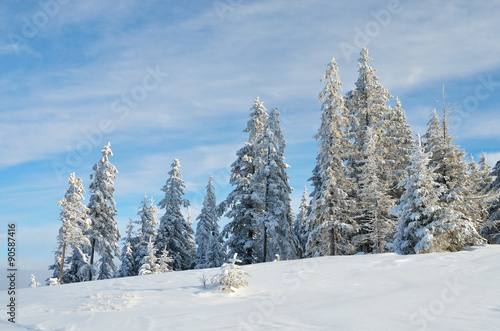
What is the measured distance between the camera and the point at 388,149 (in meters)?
28.5

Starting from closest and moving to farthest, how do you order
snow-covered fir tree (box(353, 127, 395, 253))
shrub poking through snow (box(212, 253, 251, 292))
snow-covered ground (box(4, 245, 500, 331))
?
1. snow-covered ground (box(4, 245, 500, 331))
2. shrub poking through snow (box(212, 253, 251, 292))
3. snow-covered fir tree (box(353, 127, 395, 253))

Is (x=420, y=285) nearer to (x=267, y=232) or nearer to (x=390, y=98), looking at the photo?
(x=267, y=232)

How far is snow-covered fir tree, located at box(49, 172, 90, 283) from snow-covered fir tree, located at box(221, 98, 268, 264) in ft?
39.6

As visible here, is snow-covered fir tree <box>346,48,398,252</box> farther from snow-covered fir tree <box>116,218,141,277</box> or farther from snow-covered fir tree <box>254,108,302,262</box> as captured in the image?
snow-covered fir tree <box>116,218,141,277</box>

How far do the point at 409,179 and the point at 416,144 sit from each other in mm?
2174

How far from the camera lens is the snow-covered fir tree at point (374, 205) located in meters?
23.5

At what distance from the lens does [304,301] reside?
323 inches

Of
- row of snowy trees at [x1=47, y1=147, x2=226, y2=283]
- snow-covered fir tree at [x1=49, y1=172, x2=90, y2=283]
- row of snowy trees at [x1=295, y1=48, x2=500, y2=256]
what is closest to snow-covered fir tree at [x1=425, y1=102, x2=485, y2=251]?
row of snowy trees at [x1=295, y1=48, x2=500, y2=256]

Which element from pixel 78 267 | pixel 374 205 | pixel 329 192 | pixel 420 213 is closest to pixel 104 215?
pixel 78 267

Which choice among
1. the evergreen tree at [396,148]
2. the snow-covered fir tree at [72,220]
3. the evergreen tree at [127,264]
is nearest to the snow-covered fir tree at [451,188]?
the evergreen tree at [396,148]

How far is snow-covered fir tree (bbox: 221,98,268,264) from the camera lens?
91.0ft

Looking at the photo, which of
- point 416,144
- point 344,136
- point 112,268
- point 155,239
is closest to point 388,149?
point 344,136

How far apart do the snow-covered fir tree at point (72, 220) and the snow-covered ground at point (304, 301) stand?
57.9ft

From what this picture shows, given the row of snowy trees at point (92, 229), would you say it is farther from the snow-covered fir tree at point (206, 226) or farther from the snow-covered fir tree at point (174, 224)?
the snow-covered fir tree at point (206, 226)
